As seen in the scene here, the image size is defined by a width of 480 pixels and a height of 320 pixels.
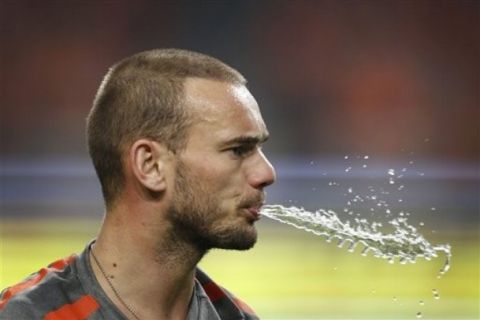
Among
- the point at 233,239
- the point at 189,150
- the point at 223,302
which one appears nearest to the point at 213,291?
the point at 223,302

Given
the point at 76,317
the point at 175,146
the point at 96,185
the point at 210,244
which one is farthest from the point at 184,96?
the point at 96,185

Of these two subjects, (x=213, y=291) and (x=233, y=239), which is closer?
(x=233, y=239)

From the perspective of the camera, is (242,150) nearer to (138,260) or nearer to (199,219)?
(199,219)

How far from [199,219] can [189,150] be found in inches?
4.3

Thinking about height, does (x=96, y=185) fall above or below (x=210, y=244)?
above

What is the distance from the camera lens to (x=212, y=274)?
3.64 meters

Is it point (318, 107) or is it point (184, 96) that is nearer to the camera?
point (184, 96)

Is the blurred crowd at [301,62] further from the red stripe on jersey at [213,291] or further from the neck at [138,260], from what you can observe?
the neck at [138,260]

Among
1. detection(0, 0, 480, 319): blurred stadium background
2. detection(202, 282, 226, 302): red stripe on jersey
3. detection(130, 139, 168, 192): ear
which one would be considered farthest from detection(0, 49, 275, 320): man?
detection(0, 0, 480, 319): blurred stadium background

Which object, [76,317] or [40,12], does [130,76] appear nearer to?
[76,317]

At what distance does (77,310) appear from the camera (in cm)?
159

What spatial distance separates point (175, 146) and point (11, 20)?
204 cm

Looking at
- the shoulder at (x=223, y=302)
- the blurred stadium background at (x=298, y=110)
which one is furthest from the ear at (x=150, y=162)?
Result: the blurred stadium background at (x=298, y=110)

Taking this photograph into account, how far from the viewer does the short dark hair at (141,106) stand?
5.36 feet
